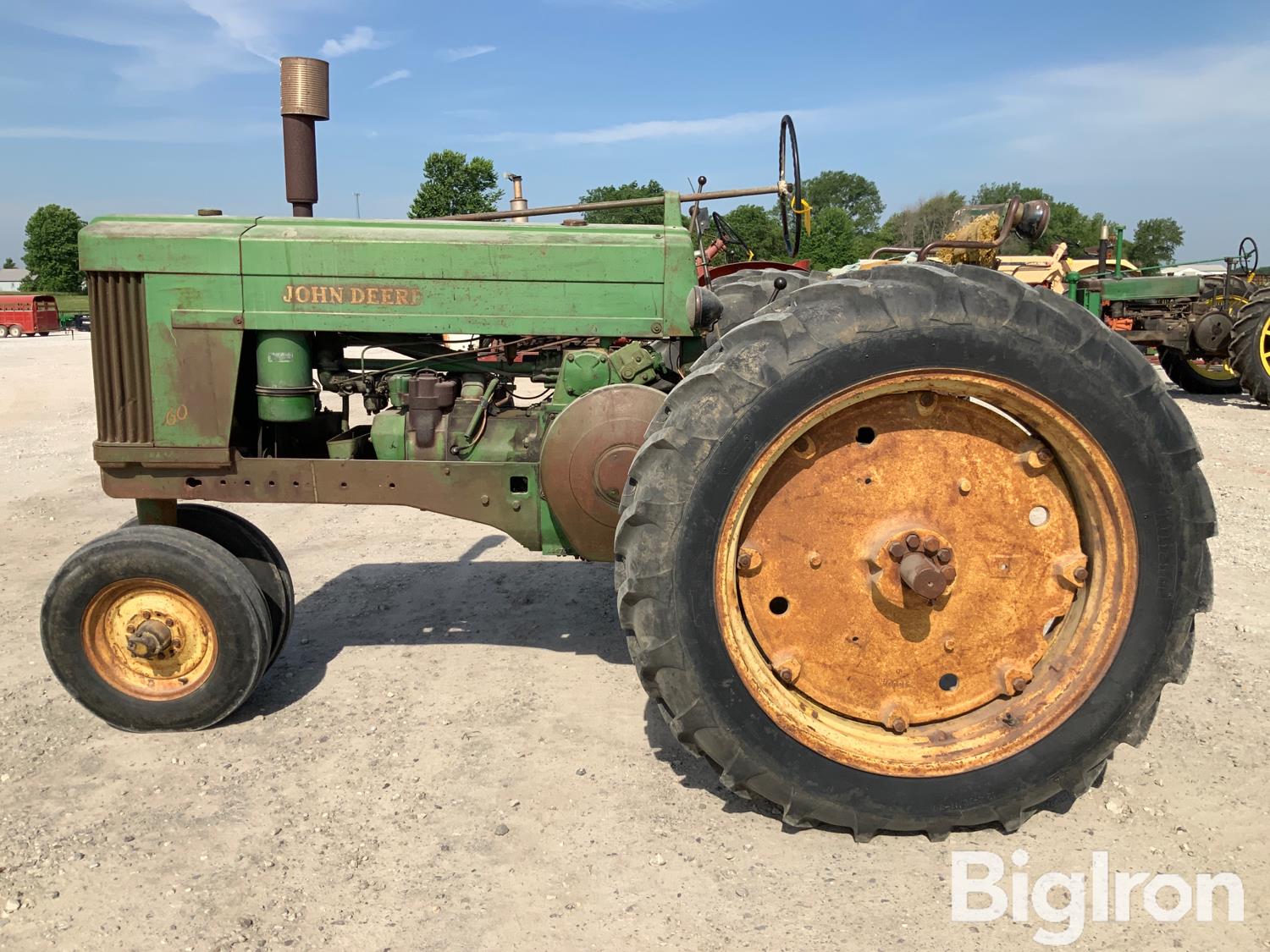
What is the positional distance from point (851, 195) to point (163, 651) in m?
75.1

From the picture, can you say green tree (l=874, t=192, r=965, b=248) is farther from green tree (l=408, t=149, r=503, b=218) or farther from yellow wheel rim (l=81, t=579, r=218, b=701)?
yellow wheel rim (l=81, t=579, r=218, b=701)

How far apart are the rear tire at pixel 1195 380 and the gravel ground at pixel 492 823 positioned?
1120 centimetres

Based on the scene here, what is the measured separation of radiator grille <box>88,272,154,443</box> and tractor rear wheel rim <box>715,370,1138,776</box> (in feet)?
7.63

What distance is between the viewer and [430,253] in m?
3.33

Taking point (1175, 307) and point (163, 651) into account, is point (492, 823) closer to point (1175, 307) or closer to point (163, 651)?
point (163, 651)

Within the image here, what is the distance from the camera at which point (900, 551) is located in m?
2.58

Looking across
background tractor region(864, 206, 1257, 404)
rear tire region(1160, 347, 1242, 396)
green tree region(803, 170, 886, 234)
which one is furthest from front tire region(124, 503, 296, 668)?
green tree region(803, 170, 886, 234)

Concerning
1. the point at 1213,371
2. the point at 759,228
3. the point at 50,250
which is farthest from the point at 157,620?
the point at 50,250

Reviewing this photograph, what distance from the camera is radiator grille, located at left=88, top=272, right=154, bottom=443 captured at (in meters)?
3.32

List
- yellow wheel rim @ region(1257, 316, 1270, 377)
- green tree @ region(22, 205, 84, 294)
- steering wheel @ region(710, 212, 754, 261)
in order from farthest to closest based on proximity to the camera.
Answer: green tree @ region(22, 205, 84, 294) < yellow wheel rim @ region(1257, 316, 1270, 377) < steering wheel @ region(710, 212, 754, 261)

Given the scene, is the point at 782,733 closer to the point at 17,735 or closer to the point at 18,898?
the point at 18,898

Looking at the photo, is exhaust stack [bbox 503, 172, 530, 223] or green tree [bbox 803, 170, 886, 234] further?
green tree [bbox 803, 170, 886, 234]

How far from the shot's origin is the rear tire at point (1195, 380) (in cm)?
1385

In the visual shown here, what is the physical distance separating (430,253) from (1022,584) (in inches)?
90.1
